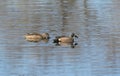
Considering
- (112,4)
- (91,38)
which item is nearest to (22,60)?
(91,38)

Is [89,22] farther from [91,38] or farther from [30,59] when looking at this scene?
[30,59]

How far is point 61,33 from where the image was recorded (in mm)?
20203

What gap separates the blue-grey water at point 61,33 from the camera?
15422mm

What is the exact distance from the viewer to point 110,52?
16969 millimetres

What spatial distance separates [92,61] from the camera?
16.0m

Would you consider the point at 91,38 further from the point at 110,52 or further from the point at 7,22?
the point at 7,22

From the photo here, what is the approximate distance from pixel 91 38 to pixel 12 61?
3.56 meters

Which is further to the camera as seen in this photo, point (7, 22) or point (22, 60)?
point (7, 22)

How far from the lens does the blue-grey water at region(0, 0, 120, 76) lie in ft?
50.6

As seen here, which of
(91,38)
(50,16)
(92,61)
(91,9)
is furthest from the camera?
(91,9)

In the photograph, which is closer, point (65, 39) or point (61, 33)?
point (65, 39)

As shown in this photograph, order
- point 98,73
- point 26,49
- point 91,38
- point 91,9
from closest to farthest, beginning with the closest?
point 98,73 → point 26,49 → point 91,38 → point 91,9

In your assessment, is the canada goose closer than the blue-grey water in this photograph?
No

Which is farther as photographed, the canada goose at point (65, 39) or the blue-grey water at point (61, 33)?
the canada goose at point (65, 39)
